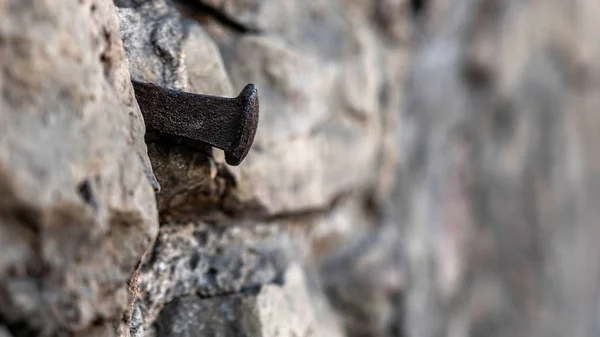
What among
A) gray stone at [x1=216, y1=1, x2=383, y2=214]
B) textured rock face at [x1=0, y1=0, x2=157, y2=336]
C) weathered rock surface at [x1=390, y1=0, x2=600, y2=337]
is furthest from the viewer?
weathered rock surface at [x1=390, y1=0, x2=600, y2=337]

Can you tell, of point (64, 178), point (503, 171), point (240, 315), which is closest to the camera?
point (64, 178)

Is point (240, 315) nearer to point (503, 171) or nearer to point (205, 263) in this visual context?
point (205, 263)

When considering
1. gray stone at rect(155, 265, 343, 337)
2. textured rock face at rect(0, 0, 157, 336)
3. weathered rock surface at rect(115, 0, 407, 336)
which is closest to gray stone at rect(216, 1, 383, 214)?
weathered rock surface at rect(115, 0, 407, 336)

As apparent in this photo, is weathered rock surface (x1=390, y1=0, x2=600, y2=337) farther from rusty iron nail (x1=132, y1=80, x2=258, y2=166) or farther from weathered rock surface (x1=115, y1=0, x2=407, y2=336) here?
rusty iron nail (x1=132, y1=80, x2=258, y2=166)

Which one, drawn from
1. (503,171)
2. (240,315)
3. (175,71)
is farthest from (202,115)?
(503,171)

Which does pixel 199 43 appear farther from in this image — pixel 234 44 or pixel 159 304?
pixel 159 304

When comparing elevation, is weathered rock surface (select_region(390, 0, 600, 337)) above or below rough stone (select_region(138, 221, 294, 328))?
below
